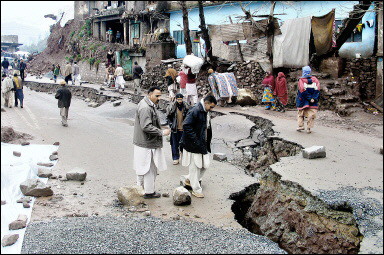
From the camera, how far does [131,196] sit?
5.86m

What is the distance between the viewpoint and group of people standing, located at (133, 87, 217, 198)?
6020mm

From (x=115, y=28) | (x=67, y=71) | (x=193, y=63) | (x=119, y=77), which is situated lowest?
(x=119, y=77)

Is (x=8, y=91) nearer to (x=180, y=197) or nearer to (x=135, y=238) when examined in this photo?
(x=180, y=197)

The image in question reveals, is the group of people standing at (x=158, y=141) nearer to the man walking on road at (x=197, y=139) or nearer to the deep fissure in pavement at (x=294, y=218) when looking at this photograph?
the man walking on road at (x=197, y=139)

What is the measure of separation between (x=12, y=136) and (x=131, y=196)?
610 centimetres

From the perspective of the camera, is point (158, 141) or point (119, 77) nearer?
point (158, 141)

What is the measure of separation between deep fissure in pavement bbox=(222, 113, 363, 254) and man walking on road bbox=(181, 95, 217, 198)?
756 mm

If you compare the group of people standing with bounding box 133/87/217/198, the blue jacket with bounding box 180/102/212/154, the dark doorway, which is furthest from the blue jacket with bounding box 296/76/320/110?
the dark doorway

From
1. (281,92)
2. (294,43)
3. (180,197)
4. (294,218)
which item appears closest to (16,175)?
(180,197)

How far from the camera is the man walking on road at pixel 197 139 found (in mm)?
6148

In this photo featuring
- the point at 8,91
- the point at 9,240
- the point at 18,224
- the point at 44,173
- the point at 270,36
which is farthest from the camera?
the point at 270,36

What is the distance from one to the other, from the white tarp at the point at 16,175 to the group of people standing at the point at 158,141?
174 centimetres

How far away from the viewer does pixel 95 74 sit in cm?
2881

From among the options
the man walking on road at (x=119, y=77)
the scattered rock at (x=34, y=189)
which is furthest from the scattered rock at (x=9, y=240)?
the man walking on road at (x=119, y=77)
